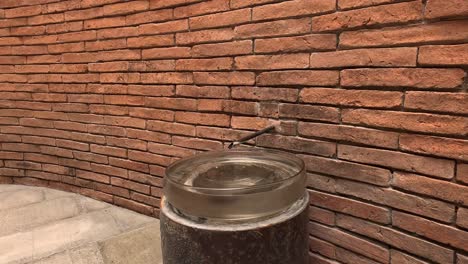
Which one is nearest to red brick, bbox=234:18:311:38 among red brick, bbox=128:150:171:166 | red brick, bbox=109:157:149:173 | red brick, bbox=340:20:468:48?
red brick, bbox=340:20:468:48

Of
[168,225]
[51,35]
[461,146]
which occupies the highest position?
[51,35]

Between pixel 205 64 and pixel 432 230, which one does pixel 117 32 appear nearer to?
pixel 205 64

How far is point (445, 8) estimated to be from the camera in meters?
1.46

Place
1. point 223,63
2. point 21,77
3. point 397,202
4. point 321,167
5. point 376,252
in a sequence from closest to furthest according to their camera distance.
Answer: point 397,202 → point 376,252 → point 321,167 → point 223,63 → point 21,77

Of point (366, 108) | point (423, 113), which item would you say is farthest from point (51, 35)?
point (423, 113)

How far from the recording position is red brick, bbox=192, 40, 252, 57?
2.21 metres

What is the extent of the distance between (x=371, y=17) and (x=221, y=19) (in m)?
0.95

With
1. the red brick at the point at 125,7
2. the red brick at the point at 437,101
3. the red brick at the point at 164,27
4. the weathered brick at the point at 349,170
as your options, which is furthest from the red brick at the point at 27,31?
the red brick at the point at 437,101

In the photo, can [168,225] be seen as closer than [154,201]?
Yes

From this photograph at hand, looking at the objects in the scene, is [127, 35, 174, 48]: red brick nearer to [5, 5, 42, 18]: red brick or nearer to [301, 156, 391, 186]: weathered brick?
[5, 5, 42, 18]: red brick

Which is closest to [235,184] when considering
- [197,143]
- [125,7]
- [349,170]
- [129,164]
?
[349,170]

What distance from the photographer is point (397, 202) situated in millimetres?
1709

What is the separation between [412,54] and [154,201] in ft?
7.19

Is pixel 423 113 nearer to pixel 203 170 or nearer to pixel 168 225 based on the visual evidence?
pixel 203 170
